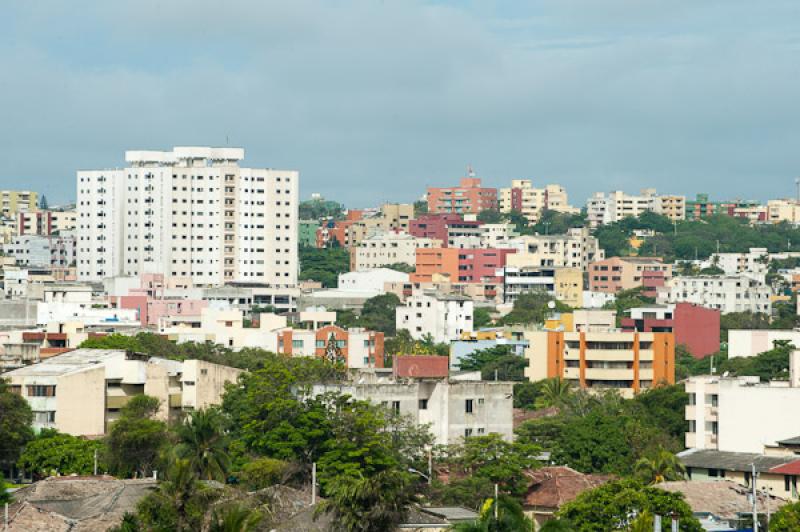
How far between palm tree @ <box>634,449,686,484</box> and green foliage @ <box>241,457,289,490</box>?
9483mm

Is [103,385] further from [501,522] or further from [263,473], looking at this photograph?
[501,522]

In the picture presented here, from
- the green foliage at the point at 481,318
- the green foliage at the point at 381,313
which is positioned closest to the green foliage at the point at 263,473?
the green foliage at the point at 381,313

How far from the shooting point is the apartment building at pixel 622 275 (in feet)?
535

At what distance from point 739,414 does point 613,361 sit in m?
28.1

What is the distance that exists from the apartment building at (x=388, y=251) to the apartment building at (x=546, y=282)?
62.5ft

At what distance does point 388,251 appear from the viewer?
6919 inches

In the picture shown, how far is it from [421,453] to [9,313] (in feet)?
196

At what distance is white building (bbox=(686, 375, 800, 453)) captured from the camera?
194 ft

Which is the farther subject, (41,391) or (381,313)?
(381,313)

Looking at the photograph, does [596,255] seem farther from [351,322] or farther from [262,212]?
[351,322]

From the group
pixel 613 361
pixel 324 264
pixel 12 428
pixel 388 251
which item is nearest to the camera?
pixel 12 428

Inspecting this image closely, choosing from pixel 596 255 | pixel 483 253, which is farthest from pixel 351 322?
pixel 596 255

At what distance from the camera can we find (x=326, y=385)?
56562 mm

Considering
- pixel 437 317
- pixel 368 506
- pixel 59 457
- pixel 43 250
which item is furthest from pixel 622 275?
pixel 368 506
